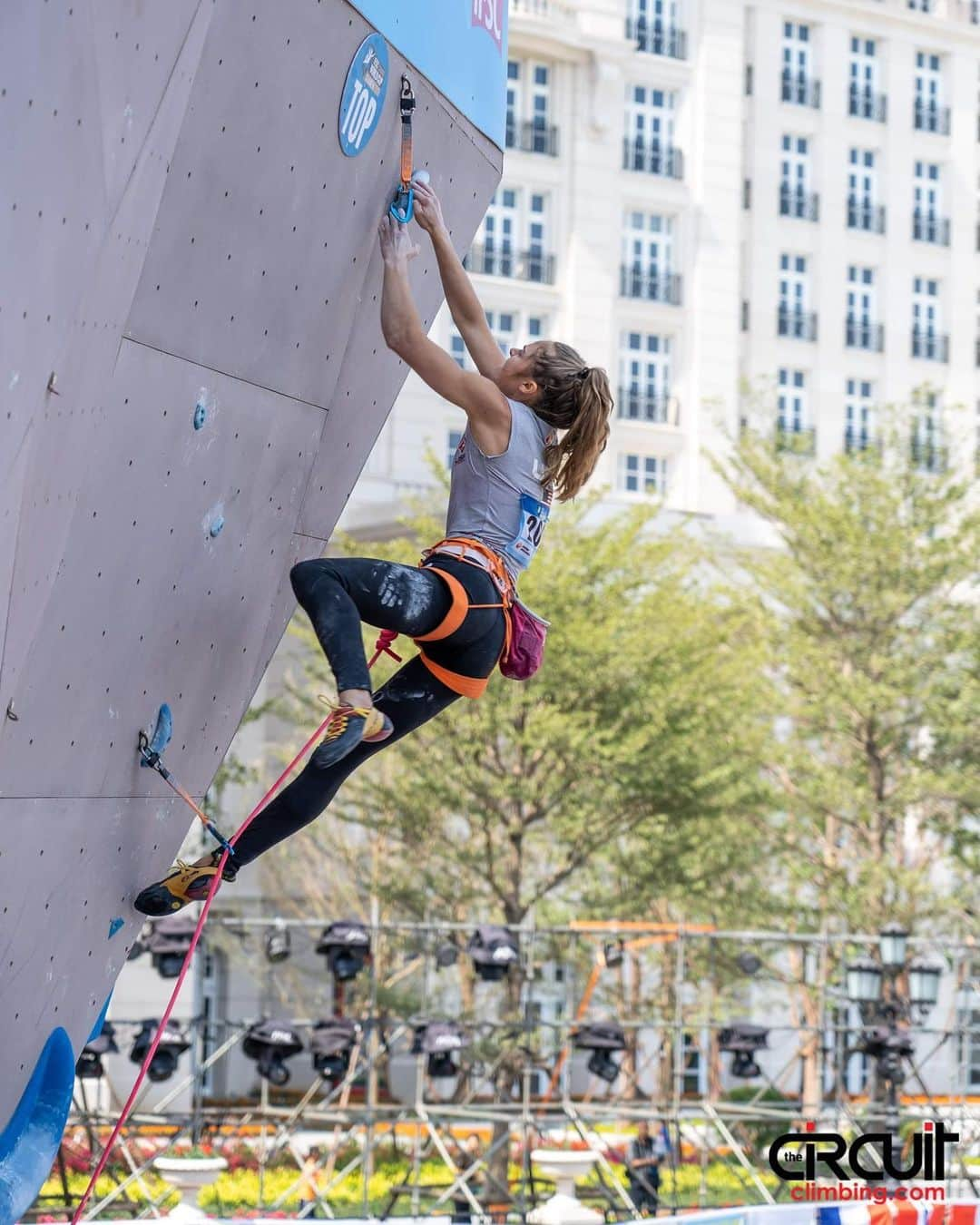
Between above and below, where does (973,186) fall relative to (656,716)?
above

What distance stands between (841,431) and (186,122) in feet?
141

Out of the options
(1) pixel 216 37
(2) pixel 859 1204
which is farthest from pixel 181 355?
(2) pixel 859 1204

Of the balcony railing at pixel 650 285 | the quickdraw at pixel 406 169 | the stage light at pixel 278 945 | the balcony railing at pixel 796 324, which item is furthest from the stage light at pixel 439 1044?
the balcony railing at pixel 796 324

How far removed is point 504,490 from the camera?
466 cm

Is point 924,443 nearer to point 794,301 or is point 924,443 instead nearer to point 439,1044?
point 439,1044

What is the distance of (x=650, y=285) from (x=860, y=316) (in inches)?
285

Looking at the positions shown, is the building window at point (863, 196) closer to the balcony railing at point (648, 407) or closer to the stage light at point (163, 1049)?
the balcony railing at point (648, 407)

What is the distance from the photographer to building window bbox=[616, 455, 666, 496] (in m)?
41.7

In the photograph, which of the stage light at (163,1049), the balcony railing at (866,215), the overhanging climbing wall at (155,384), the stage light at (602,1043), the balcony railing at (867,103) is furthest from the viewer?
the balcony railing at (867,103)

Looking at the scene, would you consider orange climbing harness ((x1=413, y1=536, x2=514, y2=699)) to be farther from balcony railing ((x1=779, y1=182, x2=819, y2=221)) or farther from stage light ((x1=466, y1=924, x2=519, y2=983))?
balcony railing ((x1=779, y1=182, x2=819, y2=221))

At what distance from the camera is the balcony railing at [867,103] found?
4691 centimetres

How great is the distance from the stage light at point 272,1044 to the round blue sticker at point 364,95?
48.9 ft

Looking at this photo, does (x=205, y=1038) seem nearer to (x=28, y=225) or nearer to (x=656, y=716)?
(x=656, y=716)

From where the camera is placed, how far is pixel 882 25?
47.5 m
